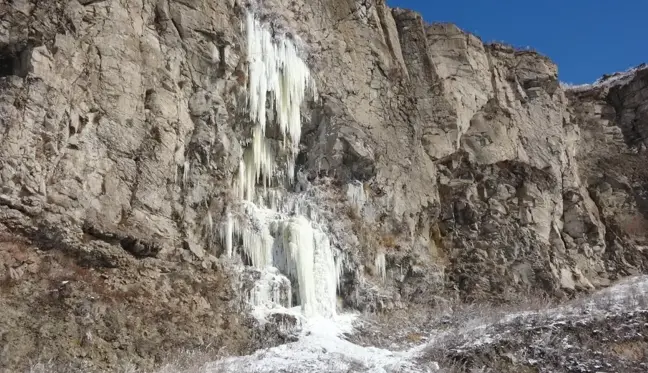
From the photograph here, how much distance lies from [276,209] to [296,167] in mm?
1983

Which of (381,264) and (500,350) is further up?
(381,264)

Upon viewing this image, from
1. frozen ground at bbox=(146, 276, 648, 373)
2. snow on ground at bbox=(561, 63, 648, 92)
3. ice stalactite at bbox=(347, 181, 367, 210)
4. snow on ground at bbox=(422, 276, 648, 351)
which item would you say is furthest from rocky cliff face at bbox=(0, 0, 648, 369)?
snow on ground at bbox=(422, 276, 648, 351)

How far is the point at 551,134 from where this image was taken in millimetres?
29016

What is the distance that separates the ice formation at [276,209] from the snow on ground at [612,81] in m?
19.4

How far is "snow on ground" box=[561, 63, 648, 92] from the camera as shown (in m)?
33.9

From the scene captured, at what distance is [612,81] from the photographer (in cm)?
3459

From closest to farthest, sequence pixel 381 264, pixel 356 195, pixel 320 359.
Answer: pixel 320 359, pixel 381 264, pixel 356 195

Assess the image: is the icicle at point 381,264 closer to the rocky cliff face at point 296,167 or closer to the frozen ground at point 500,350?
the rocky cliff face at point 296,167

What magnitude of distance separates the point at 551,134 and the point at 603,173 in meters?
3.19

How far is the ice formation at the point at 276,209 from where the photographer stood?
1705cm

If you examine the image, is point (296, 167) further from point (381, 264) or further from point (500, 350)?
point (500, 350)

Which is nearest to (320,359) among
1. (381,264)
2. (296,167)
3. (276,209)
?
(276,209)

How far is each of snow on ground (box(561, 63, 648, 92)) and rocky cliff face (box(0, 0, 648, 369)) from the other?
115 cm

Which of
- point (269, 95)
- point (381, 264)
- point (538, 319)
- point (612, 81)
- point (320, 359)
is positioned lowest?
point (320, 359)
